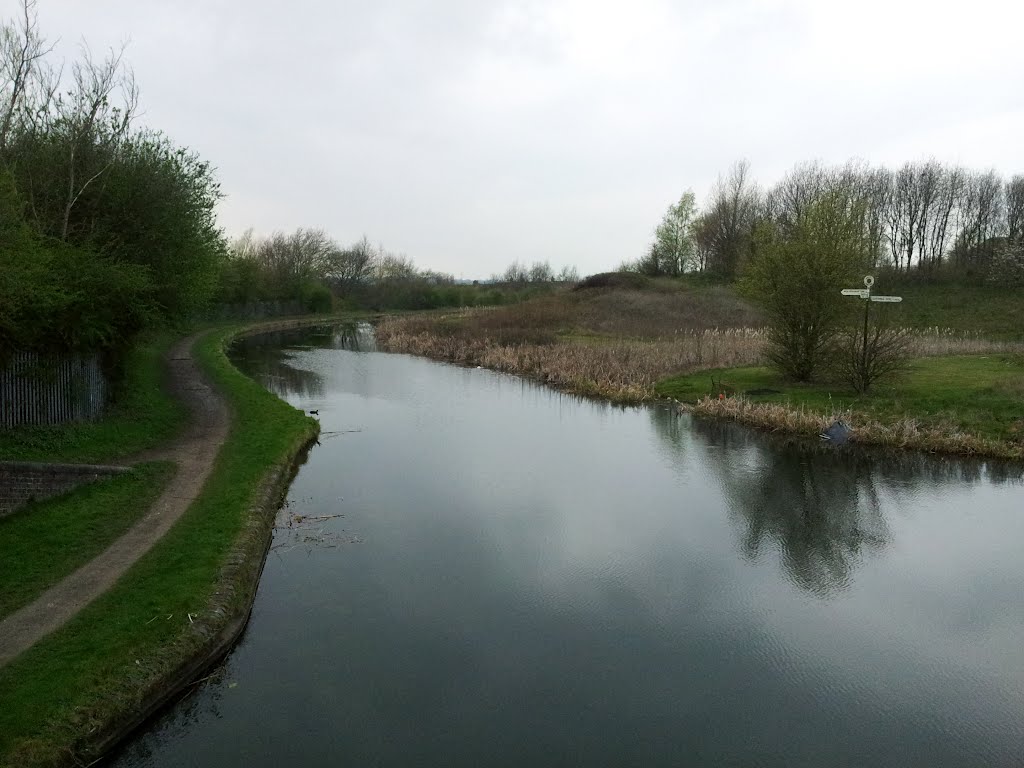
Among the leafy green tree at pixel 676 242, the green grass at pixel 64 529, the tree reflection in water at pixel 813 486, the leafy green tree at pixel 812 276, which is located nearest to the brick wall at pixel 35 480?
the green grass at pixel 64 529

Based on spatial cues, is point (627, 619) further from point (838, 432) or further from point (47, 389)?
point (838, 432)

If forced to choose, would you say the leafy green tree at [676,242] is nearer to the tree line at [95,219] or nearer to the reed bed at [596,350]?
the reed bed at [596,350]

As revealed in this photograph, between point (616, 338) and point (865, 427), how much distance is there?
61.7 ft

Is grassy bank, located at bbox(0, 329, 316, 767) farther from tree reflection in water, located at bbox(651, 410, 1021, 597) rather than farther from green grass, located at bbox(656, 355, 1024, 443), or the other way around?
green grass, located at bbox(656, 355, 1024, 443)

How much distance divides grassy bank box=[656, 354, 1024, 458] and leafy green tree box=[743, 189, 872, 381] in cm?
105

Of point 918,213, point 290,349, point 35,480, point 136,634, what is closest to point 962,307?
point 918,213

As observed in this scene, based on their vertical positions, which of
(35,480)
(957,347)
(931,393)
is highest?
(957,347)

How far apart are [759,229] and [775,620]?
16329 mm

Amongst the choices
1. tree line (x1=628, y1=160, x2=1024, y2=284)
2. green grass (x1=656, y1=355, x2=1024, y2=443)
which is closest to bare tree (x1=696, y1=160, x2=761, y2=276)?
tree line (x1=628, y1=160, x2=1024, y2=284)

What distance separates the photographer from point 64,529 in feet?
28.2

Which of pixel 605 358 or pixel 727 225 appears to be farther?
pixel 727 225

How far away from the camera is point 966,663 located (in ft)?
23.9

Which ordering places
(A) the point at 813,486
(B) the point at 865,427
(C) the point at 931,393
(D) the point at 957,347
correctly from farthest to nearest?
1. (D) the point at 957,347
2. (C) the point at 931,393
3. (B) the point at 865,427
4. (A) the point at 813,486

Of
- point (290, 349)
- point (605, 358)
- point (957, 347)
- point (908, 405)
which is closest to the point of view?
point (908, 405)
